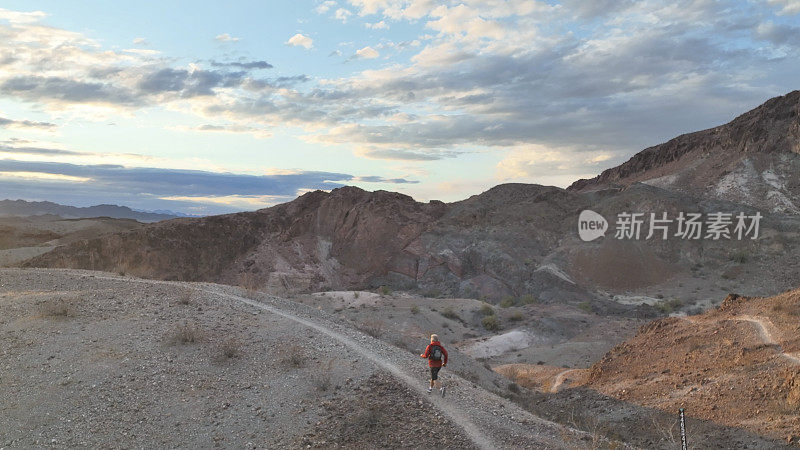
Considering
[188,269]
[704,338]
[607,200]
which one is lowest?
[188,269]

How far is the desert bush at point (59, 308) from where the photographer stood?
12992 millimetres

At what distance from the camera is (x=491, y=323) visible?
30812mm

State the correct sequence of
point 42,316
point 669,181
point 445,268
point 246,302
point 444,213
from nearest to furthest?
point 42,316
point 246,302
point 445,268
point 444,213
point 669,181

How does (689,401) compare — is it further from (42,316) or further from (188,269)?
(188,269)

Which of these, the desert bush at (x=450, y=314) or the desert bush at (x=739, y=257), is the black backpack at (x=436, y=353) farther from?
the desert bush at (x=739, y=257)

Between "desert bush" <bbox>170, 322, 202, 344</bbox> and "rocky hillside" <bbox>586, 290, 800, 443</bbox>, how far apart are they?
1166cm

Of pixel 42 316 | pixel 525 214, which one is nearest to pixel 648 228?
pixel 525 214

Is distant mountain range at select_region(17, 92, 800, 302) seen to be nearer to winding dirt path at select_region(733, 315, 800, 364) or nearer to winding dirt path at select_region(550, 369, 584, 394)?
winding dirt path at select_region(550, 369, 584, 394)

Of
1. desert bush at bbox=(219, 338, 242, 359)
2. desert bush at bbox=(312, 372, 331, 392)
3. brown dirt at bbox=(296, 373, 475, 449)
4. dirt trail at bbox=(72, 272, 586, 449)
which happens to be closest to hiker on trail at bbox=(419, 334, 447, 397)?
dirt trail at bbox=(72, 272, 586, 449)

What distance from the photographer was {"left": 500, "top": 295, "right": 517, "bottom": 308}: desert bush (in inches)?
1471

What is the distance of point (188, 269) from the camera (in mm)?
47031

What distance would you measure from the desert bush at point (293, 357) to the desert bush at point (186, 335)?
2.03 meters

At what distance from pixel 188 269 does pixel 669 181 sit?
2439 inches

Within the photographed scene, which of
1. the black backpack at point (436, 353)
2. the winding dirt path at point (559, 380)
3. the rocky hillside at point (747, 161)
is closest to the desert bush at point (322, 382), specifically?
the black backpack at point (436, 353)
